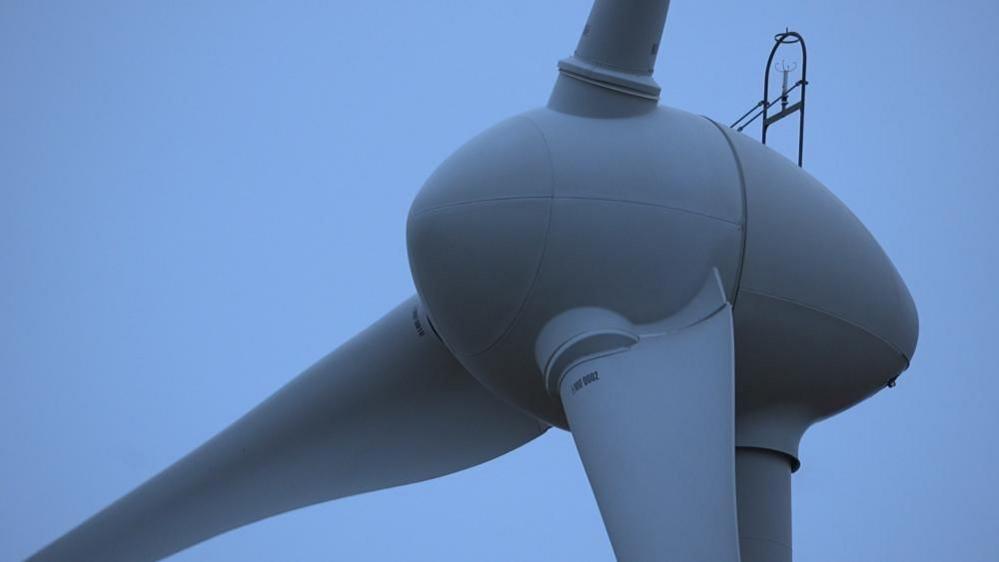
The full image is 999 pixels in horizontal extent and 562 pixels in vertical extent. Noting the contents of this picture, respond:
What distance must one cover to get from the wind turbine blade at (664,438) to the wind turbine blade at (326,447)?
2.91m

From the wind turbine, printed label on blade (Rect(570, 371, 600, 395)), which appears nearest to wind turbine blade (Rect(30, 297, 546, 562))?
the wind turbine

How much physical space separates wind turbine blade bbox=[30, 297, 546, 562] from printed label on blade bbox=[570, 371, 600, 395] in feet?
9.35

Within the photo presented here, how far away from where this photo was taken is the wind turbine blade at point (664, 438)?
7887 mm

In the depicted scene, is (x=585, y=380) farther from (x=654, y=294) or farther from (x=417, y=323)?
(x=417, y=323)

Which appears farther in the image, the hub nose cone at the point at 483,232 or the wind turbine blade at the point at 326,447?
the wind turbine blade at the point at 326,447

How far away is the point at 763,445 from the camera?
397 inches

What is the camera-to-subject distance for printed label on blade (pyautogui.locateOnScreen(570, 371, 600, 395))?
878 cm

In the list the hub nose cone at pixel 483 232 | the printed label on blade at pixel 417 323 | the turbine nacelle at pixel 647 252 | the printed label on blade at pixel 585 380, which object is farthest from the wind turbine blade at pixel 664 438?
the printed label on blade at pixel 417 323

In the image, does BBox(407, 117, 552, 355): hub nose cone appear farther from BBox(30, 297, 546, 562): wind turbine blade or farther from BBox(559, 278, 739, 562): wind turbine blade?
BBox(30, 297, 546, 562): wind turbine blade

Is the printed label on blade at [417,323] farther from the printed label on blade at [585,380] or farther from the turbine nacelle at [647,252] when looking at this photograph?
the printed label on blade at [585,380]

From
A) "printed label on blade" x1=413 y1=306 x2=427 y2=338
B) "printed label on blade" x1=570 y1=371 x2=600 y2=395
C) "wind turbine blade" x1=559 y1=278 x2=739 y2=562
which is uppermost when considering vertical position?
"printed label on blade" x1=413 y1=306 x2=427 y2=338

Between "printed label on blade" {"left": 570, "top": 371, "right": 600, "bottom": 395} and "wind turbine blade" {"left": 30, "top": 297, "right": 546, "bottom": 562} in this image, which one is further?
"wind turbine blade" {"left": 30, "top": 297, "right": 546, "bottom": 562}

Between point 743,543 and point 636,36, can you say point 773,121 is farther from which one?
point 743,543

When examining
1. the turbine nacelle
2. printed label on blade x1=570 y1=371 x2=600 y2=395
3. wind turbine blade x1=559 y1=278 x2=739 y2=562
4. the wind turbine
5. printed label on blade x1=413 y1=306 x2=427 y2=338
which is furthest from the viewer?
printed label on blade x1=413 y1=306 x2=427 y2=338
